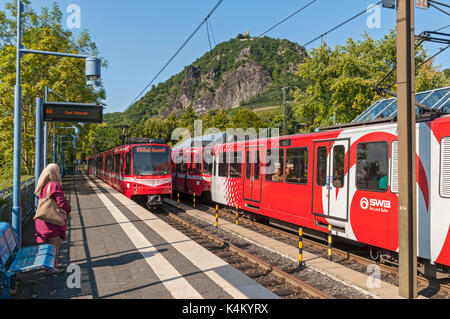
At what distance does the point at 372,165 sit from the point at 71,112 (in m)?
8.65

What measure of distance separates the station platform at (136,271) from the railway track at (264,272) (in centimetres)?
47

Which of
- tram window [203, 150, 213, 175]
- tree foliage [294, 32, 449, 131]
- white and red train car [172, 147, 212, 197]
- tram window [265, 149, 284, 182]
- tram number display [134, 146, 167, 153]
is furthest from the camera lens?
tree foliage [294, 32, 449, 131]

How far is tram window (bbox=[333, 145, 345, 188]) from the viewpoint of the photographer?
9.30 m

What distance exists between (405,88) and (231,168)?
10.7 m

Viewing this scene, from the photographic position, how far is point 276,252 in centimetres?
1001

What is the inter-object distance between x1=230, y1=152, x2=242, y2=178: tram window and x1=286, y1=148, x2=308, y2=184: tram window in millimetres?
3891

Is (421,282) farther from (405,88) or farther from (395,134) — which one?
(405,88)

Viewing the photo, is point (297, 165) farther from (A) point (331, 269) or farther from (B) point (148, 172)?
(B) point (148, 172)

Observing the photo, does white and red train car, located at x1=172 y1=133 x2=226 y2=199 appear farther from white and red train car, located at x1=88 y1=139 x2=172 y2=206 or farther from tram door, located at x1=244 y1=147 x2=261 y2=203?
tram door, located at x1=244 y1=147 x2=261 y2=203

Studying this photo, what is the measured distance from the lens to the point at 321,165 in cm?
1013

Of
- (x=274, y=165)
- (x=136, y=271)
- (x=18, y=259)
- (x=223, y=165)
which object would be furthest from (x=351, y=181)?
(x=223, y=165)

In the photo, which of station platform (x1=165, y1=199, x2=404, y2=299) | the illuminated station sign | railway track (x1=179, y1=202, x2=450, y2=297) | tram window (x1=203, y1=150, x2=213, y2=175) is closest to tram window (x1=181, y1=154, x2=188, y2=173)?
tram window (x1=203, y1=150, x2=213, y2=175)

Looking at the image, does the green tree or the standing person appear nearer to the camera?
the standing person
